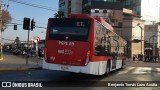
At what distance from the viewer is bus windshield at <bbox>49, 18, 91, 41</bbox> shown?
61.4ft

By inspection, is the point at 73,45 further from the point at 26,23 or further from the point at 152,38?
the point at 152,38

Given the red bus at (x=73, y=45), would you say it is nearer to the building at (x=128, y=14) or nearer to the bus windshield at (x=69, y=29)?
the bus windshield at (x=69, y=29)

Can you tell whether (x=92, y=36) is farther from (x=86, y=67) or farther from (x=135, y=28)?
(x=135, y=28)

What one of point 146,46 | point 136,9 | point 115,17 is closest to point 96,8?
point 115,17

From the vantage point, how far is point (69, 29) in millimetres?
18875

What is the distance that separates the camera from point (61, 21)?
749 inches

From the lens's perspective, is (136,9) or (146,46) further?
(146,46)

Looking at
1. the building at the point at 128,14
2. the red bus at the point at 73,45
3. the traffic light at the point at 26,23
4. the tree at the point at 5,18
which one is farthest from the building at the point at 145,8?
the red bus at the point at 73,45

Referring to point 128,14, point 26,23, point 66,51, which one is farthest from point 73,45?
point 128,14

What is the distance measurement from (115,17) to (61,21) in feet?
245

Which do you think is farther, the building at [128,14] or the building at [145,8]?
the building at [145,8]

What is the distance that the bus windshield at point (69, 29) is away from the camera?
1871 cm

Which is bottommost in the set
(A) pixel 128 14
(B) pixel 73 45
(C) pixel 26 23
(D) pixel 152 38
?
(B) pixel 73 45

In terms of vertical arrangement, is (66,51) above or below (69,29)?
below
